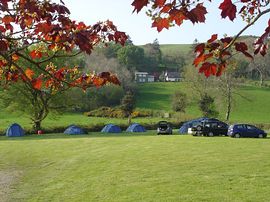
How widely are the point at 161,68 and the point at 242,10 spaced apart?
129962mm

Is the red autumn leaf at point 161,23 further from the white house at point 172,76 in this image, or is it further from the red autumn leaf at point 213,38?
the white house at point 172,76

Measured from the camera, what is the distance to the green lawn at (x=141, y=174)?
43.0 feet

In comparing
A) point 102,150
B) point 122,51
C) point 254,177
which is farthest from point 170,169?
point 122,51

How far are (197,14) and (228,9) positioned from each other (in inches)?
10.2

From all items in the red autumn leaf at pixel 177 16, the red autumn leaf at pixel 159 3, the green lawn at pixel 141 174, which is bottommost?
the green lawn at pixel 141 174

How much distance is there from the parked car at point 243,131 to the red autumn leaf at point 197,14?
109 ft

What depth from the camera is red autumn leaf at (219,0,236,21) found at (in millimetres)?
2641

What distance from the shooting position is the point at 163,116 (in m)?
66.1

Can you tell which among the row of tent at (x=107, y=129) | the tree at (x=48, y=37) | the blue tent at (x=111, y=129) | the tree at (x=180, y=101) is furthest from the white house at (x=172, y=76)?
the tree at (x=48, y=37)

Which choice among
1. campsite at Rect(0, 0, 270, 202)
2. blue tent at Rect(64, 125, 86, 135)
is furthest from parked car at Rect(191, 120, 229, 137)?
blue tent at Rect(64, 125, 86, 135)

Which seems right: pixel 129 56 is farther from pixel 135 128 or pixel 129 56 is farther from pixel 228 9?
pixel 228 9

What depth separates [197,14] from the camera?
2.85 m

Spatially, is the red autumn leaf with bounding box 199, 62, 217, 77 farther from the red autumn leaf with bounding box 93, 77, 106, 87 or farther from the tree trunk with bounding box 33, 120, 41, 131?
the tree trunk with bounding box 33, 120, 41, 131

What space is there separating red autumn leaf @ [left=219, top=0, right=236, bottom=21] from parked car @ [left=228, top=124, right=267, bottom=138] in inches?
1315
